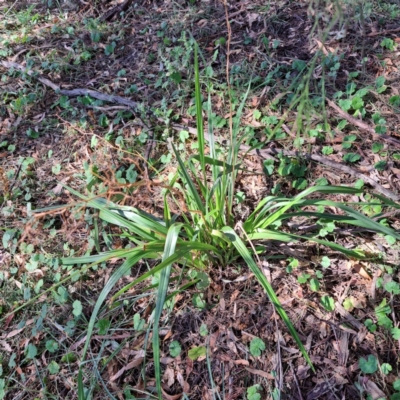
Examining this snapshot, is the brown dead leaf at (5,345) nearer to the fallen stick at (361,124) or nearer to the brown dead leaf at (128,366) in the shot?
the brown dead leaf at (128,366)

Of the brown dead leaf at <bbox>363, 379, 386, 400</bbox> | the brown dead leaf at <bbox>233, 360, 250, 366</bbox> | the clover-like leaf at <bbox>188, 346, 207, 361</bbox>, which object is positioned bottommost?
the clover-like leaf at <bbox>188, 346, 207, 361</bbox>

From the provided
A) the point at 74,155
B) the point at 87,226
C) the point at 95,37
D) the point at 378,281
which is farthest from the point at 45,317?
the point at 95,37

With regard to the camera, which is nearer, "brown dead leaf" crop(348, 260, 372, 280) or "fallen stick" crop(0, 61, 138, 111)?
"brown dead leaf" crop(348, 260, 372, 280)

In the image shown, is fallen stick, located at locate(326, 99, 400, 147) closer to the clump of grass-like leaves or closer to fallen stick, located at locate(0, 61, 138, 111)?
the clump of grass-like leaves

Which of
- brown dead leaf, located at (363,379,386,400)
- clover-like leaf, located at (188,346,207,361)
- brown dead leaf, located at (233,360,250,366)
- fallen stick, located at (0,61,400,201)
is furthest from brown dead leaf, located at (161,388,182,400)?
fallen stick, located at (0,61,400,201)

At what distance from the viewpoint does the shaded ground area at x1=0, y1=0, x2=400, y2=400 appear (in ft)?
5.37

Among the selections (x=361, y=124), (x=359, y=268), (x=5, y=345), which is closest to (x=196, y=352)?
(x=359, y=268)

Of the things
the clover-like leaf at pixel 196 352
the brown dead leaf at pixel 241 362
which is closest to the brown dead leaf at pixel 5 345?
the clover-like leaf at pixel 196 352

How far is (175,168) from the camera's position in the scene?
7.76 ft

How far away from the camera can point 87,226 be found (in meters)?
2.24

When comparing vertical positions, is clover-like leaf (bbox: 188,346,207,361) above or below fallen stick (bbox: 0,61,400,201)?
below

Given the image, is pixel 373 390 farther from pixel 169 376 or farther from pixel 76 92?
pixel 76 92

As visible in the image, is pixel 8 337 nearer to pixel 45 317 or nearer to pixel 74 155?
pixel 45 317

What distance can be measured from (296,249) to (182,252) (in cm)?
65
